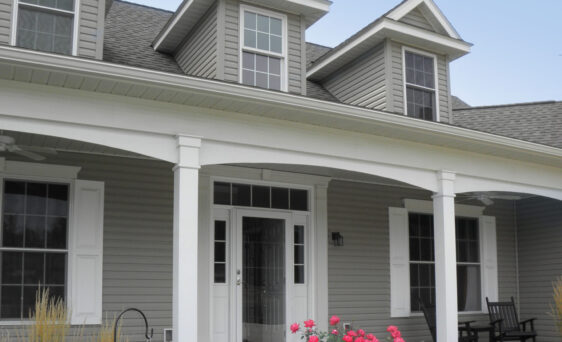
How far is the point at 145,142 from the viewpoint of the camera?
21.9 ft

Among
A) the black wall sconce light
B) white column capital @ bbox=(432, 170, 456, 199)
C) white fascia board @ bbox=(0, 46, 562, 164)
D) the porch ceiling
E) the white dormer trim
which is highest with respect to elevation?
the white dormer trim

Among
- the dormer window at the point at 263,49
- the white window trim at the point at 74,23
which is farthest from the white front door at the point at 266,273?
the white window trim at the point at 74,23

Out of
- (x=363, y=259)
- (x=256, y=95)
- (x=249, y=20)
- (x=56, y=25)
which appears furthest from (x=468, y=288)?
(x=56, y=25)

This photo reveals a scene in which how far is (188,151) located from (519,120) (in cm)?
848

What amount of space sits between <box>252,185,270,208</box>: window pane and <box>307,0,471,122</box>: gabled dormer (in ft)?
7.03

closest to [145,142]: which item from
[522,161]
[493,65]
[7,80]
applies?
[7,80]

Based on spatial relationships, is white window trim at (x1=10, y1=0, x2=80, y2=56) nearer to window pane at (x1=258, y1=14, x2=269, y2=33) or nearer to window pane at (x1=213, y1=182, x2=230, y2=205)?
window pane at (x1=258, y1=14, x2=269, y2=33)

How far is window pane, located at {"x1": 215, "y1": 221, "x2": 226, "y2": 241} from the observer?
9.02 metres

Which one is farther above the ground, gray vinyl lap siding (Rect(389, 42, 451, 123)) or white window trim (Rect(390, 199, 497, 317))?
gray vinyl lap siding (Rect(389, 42, 451, 123))

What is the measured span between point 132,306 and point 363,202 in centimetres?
398

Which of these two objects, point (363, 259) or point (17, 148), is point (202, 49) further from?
point (363, 259)

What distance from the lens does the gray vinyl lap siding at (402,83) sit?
9.91m

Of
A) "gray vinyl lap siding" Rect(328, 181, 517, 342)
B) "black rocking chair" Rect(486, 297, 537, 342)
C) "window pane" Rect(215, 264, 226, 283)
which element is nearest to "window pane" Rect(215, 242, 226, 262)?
"window pane" Rect(215, 264, 226, 283)

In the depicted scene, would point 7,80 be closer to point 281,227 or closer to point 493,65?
point 281,227
